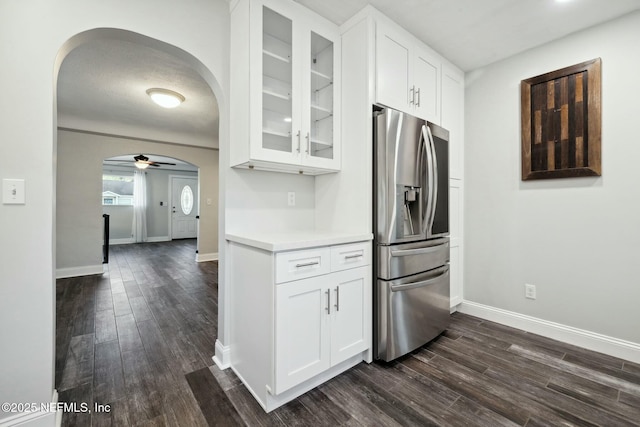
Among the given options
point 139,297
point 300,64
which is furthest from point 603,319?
point 139,297

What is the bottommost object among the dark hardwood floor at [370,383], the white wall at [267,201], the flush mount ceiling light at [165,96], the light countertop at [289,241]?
the dark hardwood floor at [370,383]

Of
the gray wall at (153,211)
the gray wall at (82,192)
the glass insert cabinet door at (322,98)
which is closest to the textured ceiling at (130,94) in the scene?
the gray wall at (82,192)

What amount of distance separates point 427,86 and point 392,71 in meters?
0.53

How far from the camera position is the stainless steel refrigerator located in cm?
196

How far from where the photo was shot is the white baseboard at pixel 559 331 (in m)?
2.07

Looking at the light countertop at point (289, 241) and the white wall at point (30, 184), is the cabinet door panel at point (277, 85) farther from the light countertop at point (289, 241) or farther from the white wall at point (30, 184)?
the white wall at point (30, 184)

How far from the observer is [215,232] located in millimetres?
6027

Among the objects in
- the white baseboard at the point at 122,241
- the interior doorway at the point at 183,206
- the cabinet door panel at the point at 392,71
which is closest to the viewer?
the cabinet door panel at the point at 392,71

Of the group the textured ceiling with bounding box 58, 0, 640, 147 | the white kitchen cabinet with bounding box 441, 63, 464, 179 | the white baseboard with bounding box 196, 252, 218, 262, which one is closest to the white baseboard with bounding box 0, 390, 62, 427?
the textured ceiling with bounding box 58, 0, 640, 147

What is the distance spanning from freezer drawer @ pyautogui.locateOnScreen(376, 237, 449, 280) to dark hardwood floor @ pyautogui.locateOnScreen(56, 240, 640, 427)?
0.67m

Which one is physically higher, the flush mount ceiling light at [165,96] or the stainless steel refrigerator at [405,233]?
the flush mount ceiling light at [165,96]

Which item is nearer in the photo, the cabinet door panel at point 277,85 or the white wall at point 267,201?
the cabinet door panel at point 277,85

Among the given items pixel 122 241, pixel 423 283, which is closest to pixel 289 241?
pixel 423 283

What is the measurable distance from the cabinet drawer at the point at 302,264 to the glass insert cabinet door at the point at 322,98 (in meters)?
0.84
